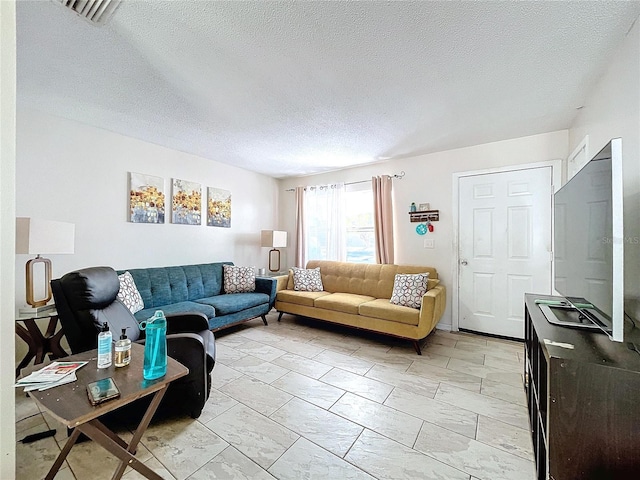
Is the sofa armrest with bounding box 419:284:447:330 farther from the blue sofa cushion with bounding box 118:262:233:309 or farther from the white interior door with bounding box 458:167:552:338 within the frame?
the blue sofa cushion with bounding box 118:262:233:309

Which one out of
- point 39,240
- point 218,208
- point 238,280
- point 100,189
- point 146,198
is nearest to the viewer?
point 39,240

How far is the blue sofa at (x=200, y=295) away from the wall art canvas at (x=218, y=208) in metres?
0.68

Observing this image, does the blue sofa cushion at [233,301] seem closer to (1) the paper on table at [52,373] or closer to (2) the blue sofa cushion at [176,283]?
(2) the blue sofa cushion at [176,283]

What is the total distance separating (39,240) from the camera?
2.21 metres

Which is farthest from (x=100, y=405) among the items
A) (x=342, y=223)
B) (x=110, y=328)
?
(x=342, y=223)

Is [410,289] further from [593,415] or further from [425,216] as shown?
[593,415]

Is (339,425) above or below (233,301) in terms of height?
below

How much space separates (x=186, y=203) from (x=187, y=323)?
2134 mm

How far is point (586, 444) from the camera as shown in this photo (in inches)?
38.1

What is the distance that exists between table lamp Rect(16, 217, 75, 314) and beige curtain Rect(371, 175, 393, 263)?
3.55 meters

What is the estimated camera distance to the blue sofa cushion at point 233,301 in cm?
331

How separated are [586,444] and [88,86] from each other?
3.65 m

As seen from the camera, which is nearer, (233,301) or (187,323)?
(187,323)

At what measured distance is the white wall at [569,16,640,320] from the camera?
1.47 metres
